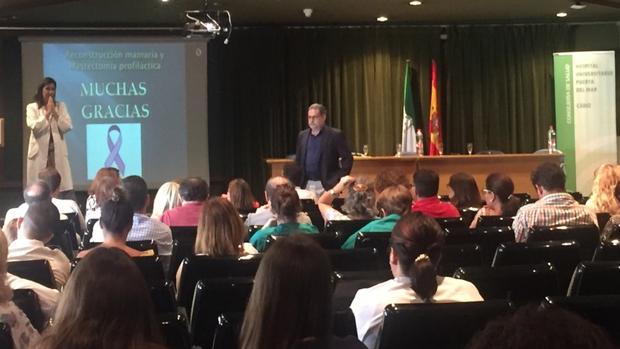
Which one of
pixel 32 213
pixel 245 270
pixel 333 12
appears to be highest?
pixel 333 12

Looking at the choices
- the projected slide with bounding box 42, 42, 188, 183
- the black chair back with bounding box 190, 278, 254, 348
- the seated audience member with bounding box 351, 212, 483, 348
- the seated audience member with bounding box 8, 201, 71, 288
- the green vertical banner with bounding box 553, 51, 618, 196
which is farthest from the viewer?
the green vertical banner with bounding box 553, 51, 618, 196

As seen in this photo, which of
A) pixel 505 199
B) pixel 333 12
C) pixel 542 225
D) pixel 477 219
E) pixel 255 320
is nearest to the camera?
pixel 255 320

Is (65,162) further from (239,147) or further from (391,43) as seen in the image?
(391,43)

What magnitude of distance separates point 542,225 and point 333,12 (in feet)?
19.4

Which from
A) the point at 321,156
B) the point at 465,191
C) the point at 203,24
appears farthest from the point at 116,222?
the point at 203,24

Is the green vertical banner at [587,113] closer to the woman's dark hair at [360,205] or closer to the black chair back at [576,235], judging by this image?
the woman's dark hair at [360,205]

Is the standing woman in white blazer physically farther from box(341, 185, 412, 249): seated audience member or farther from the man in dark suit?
box(341, 185, 412, 249): seated audience member

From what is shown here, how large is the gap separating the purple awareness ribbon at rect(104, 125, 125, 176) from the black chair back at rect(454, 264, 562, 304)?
746 centimetres

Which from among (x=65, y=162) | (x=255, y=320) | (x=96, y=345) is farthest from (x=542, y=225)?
(x=65, y=162)

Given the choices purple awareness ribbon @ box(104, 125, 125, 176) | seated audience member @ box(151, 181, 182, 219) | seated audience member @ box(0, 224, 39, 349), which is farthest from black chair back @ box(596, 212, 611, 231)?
purple awareness ribbon @ box(104, 125, 125, 176)

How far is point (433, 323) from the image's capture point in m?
2.27

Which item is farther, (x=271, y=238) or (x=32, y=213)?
(x=271, y=238)

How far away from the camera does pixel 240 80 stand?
1082 centimetres

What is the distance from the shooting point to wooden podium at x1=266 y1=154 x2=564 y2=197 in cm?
988
